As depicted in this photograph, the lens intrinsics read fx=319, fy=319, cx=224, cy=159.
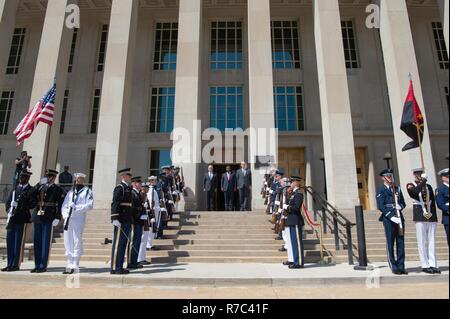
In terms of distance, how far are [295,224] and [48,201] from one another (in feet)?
19.1

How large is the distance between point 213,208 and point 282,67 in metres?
10.5

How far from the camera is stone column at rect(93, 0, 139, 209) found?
44.8 ft

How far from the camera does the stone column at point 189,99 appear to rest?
1380cm

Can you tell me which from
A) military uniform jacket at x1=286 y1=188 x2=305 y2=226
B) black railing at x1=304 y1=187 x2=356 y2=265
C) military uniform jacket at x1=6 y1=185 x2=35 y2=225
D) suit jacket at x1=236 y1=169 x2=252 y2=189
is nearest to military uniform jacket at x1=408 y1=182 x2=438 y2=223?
black railing at x1=304 y1=187 x2=356 y2=265

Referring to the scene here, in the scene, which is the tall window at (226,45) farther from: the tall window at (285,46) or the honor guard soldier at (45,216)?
the honor guard soldier at (45,216)

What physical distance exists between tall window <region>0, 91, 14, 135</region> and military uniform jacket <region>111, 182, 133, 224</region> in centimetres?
1726

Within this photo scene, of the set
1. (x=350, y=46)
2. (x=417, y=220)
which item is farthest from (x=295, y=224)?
(x=350, y=46)

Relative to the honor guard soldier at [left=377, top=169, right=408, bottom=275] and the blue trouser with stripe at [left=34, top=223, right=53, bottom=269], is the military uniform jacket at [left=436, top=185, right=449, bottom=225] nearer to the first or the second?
the honor guard soldier at [left=377, top=169, right=408, bottom=275]

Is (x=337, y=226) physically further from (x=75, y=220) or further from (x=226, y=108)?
(x=226, y=108)

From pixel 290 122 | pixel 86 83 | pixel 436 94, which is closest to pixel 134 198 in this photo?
pixel 290 122

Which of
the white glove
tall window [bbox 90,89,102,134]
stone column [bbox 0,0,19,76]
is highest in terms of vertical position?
stone column [bbox 0,0,19,76]

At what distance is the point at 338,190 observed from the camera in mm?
12789

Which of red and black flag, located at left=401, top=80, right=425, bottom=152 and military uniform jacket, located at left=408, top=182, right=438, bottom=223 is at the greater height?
red and black flag, located at left=401, top=80, right=425, bottom=152

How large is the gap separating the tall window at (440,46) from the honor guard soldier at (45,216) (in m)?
22.4
